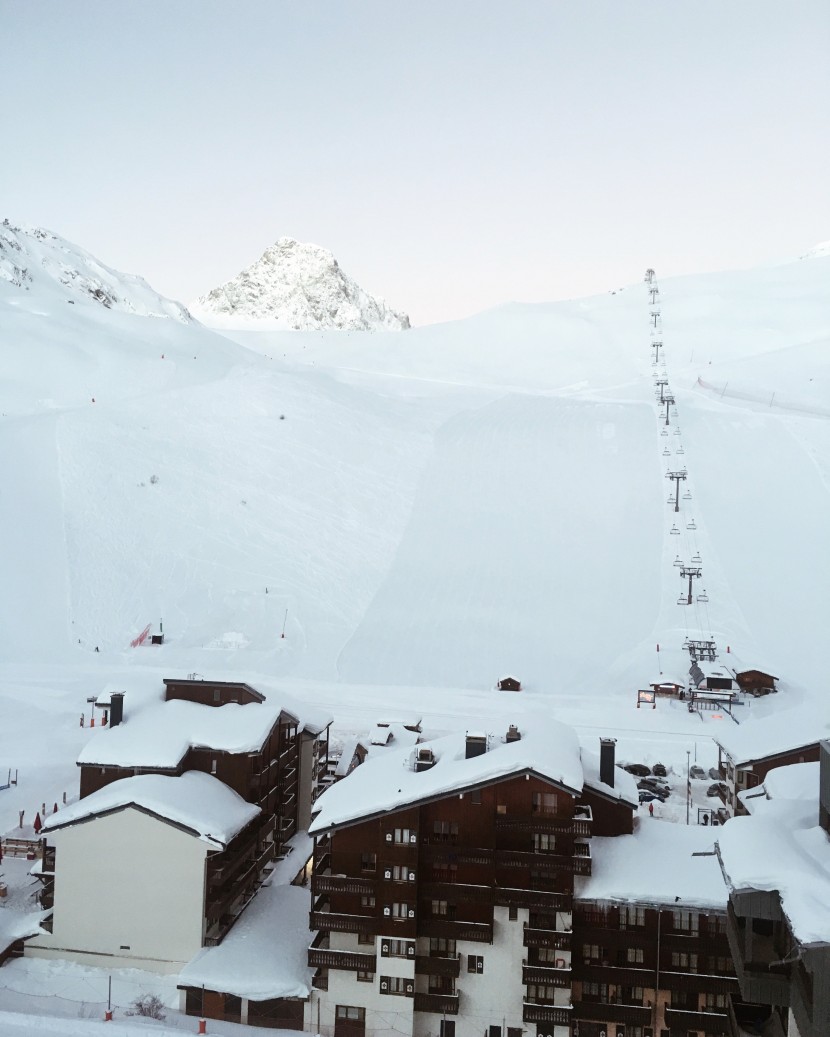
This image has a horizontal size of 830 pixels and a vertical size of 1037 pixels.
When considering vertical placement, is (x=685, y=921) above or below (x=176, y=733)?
below

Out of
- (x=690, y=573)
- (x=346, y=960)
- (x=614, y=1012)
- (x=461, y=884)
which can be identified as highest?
(x=690, y=573)

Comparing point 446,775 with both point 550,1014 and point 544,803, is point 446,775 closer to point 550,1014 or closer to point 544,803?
point 544,803

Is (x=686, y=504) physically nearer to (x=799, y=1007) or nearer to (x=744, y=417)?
(x=744, y=417)

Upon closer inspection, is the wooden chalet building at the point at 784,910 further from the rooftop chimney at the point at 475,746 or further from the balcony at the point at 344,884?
the balcony at the point at 344,884

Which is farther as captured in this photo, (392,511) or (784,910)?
(392,511)

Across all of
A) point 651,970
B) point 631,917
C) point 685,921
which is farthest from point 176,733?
point 685,921

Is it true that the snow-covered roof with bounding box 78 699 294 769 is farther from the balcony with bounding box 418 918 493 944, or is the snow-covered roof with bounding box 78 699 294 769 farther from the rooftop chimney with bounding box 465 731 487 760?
the balcony with bounding box 418 918 493 944

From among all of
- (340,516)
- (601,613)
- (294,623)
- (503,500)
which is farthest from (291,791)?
(503,500)

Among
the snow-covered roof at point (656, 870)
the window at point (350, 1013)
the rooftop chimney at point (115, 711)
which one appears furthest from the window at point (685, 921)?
the rooftop chimney at point (115, 711)
